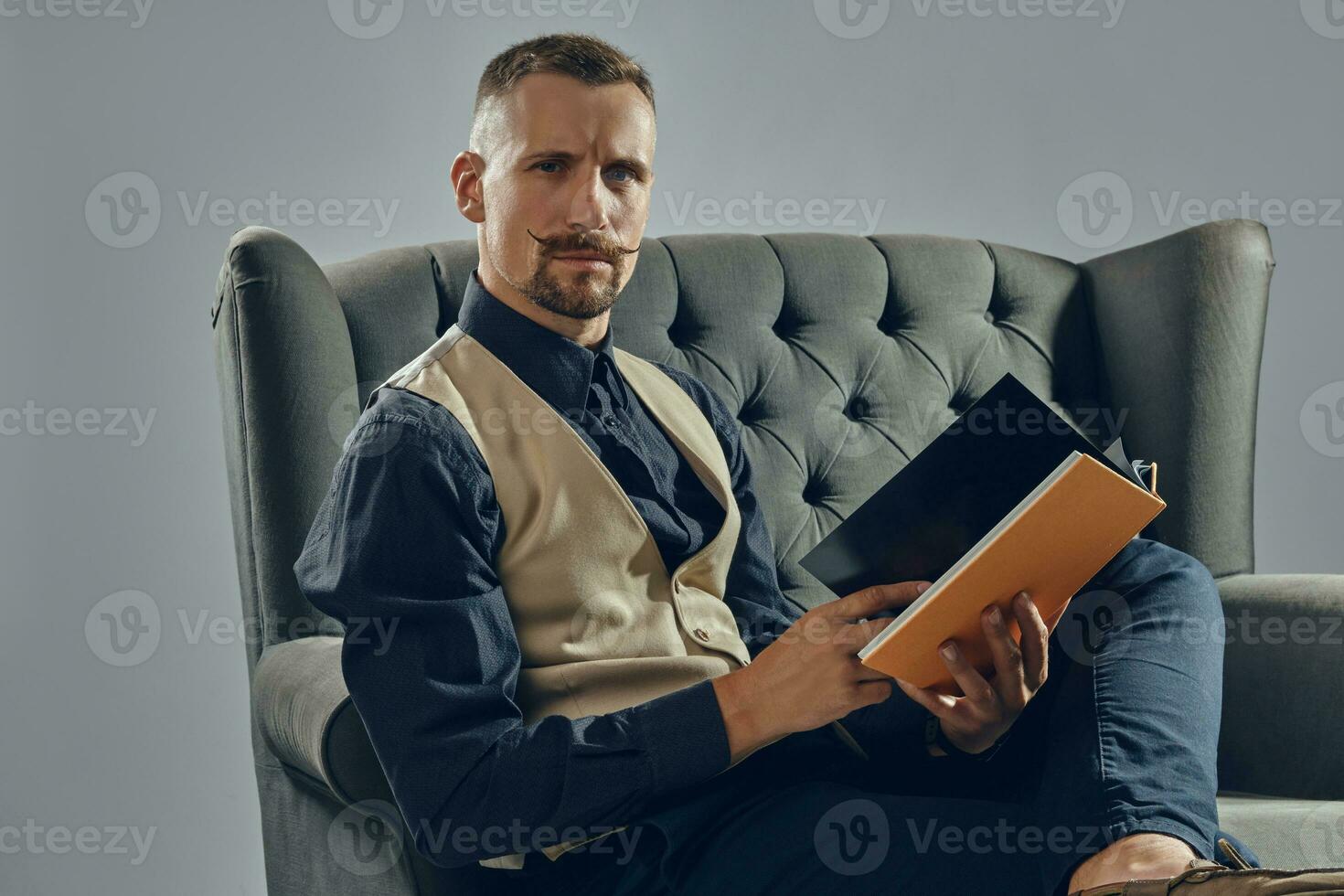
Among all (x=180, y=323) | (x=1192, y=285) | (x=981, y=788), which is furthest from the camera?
(x=180, y=323)

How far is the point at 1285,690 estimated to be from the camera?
142 cm

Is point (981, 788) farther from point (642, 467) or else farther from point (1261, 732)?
point (1261, 732)

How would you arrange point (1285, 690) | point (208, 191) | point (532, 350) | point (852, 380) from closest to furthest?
point (532, 350) → point (1285, 690) → point (852, 380) → point (208, 191)

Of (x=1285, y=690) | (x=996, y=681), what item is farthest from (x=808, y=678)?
(x=1285, y=690)

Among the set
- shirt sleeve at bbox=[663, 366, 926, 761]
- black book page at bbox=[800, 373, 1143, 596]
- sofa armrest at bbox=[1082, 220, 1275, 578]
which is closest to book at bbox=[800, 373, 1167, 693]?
black book page at bbox=[800, 373, 1143, 596]

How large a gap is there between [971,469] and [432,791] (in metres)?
0.45

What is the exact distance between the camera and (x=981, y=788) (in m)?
1.10

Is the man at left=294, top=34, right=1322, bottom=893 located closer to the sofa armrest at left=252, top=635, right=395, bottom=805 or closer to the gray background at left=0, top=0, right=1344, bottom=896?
the sofa armrest at left=252, top=635, right=395, bottom=805

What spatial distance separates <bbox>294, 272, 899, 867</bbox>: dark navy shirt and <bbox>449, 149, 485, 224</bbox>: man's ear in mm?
261

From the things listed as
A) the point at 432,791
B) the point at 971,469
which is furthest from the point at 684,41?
the point at 432,791

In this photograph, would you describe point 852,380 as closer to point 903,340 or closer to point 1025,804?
point 903,340

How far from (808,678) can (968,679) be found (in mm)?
120

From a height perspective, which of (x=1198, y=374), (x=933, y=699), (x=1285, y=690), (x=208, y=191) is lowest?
(x=1285, y=690)

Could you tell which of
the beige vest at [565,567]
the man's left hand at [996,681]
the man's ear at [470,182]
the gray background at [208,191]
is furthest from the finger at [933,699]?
the gray background at [208,191]
